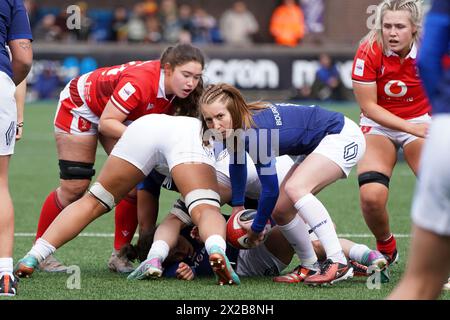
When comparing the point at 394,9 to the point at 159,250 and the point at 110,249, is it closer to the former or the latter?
the point at 159,250

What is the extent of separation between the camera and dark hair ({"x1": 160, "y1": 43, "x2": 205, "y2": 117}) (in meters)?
6.18

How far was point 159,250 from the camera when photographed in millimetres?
5781

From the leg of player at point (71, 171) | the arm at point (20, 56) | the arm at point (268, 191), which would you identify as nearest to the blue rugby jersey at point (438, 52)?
the arm at point (268, 191)

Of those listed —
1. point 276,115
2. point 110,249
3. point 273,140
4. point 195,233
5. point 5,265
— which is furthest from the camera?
point 110,249

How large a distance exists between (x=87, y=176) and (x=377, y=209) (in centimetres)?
192

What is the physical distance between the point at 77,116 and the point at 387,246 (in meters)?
2.23

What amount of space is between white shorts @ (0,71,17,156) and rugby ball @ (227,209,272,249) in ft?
4.47

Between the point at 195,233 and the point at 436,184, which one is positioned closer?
the point at 436,184

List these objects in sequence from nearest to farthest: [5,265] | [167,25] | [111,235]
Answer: [5,265], [111,235], [167,25]

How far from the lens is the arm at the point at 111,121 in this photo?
611 cm

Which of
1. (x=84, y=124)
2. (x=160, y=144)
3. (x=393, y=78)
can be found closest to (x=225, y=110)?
(x=160, y=144)

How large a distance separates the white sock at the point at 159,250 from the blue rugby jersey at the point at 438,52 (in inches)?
102

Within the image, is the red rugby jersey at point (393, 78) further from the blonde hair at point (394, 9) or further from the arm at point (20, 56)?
the arm at point (20, 56)
